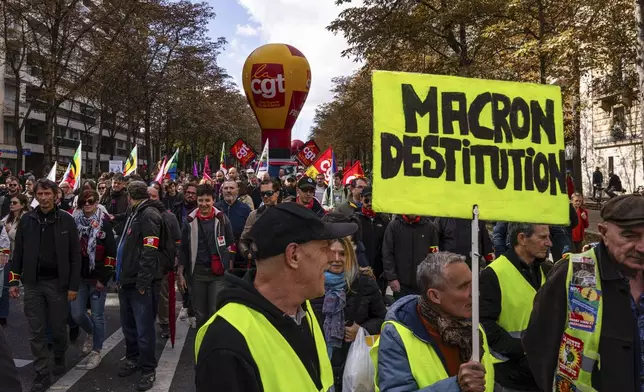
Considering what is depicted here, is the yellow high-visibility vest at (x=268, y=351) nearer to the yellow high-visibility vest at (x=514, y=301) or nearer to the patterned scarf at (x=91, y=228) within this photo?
the yellow high-visibility vest at (x=514, y=301)

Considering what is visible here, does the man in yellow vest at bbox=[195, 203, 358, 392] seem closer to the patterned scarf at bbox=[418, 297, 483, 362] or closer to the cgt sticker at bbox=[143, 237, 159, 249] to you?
the patterned scarf at bbox=[418, 297, 483, 362]

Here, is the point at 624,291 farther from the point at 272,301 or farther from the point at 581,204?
the point at 581,204

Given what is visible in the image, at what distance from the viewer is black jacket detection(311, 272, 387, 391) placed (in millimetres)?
4133

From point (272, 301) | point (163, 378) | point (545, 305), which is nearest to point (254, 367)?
point (272, 301)

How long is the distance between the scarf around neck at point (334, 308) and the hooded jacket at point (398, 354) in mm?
1540

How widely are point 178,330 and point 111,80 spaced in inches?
930

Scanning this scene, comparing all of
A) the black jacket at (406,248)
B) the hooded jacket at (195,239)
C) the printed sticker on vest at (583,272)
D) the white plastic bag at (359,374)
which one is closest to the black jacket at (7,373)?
the white plastic bag at (359,374)

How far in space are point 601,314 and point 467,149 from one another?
935mm

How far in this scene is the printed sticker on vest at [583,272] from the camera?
2311mm

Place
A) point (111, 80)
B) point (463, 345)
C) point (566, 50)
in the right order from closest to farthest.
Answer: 1. point (463, 345)
2. point (566, 50)
3. point (111, 80)

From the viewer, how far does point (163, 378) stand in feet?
17.3

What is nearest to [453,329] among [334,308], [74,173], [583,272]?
[583,272]

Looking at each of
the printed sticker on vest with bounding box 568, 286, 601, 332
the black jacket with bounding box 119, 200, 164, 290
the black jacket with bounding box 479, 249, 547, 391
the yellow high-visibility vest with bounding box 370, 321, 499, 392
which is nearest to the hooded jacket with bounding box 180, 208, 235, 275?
the black jacket with bounding box 119, 200, 164, 290

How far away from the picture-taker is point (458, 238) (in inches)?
264
